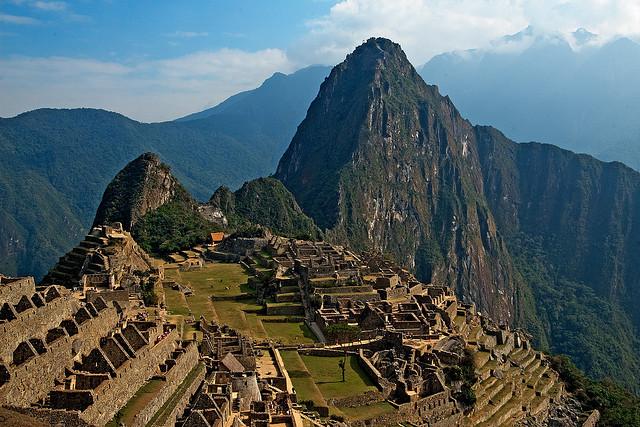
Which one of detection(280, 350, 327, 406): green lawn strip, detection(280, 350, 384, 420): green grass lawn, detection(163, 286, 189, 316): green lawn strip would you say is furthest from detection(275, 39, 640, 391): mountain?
detection(280, 350, 327, 406): green lawn strip

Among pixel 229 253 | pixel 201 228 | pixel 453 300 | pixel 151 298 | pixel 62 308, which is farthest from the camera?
pixel 201 228

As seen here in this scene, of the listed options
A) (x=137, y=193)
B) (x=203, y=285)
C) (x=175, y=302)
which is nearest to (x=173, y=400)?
(x=175, y=302)

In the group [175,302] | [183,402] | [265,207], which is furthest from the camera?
[265,207]

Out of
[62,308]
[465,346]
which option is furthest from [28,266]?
[62,308]

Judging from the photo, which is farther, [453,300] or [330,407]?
[453,300]

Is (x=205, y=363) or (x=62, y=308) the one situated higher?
(x=62, y=308)

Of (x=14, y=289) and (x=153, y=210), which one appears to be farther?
(x=153, y=210)

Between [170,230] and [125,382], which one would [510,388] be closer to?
[125,382]

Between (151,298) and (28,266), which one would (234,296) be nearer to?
(151,298)

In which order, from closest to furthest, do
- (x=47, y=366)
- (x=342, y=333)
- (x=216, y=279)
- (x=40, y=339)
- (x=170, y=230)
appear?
(x=47, y=366) → (x=40, y=339) → (x=342, y=333) → (x=216, y=279) → (x=170, y=230)
